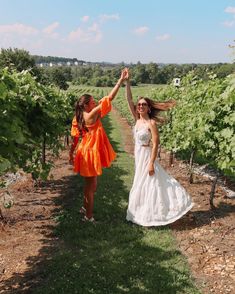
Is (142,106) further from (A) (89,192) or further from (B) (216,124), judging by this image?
(A) (89,192)

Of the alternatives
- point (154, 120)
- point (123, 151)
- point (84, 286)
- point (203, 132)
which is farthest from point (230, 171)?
point (123, 151)

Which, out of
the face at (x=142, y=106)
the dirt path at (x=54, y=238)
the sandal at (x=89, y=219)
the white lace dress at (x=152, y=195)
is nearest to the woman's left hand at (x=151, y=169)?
the white lace dress at (x=152, y=195)

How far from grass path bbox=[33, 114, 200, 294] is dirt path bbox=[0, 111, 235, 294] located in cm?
19

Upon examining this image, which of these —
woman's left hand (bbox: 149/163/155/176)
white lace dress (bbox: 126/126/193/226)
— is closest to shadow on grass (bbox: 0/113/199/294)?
white lace dress (bbox: 126/126/193/226)

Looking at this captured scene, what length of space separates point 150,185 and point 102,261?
1.74 m

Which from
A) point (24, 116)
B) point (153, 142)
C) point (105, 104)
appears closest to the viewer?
point (105, 104)

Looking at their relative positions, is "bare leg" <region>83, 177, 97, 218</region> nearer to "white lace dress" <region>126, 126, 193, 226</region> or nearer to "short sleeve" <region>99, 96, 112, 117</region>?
"white lace dress" <region>126, 126, 193, 226</region>

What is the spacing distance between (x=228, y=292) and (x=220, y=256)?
95 cm

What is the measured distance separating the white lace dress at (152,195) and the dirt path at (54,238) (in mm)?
354

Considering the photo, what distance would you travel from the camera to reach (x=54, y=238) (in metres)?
5.93

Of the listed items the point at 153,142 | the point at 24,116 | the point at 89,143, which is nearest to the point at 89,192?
the point at 89,143

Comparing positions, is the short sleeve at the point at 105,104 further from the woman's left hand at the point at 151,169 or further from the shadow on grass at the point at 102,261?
the shadow on grass at the point at 102,261

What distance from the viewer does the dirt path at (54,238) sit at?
4.77 metres

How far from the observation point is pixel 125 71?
5781 mm
